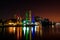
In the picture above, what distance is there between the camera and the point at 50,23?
17375 centimetres

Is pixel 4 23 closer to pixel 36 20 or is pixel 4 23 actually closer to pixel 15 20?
pixel 15 20

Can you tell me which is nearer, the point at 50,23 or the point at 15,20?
the point at 15,20

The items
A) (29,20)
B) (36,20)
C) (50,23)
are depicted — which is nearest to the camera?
(29,20)

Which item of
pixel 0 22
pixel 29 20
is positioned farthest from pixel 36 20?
pixel 0 22

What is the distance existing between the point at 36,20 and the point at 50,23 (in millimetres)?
23265

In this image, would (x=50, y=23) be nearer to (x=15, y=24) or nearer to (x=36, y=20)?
(x=36, y=20)

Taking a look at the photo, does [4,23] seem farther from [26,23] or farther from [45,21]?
[45,21]

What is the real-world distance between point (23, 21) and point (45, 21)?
27302mm

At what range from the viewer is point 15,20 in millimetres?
141375

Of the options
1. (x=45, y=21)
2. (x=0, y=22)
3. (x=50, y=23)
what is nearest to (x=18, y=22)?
(x=0, y=22)

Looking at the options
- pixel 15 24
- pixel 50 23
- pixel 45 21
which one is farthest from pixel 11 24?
pixel 50 23

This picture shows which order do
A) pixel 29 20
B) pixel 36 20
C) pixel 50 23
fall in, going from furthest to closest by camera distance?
pixel 50 23
pixel 36 20
pixel 29 20

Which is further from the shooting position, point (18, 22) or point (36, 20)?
point (36, 20)

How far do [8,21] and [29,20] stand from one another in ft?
58.2
